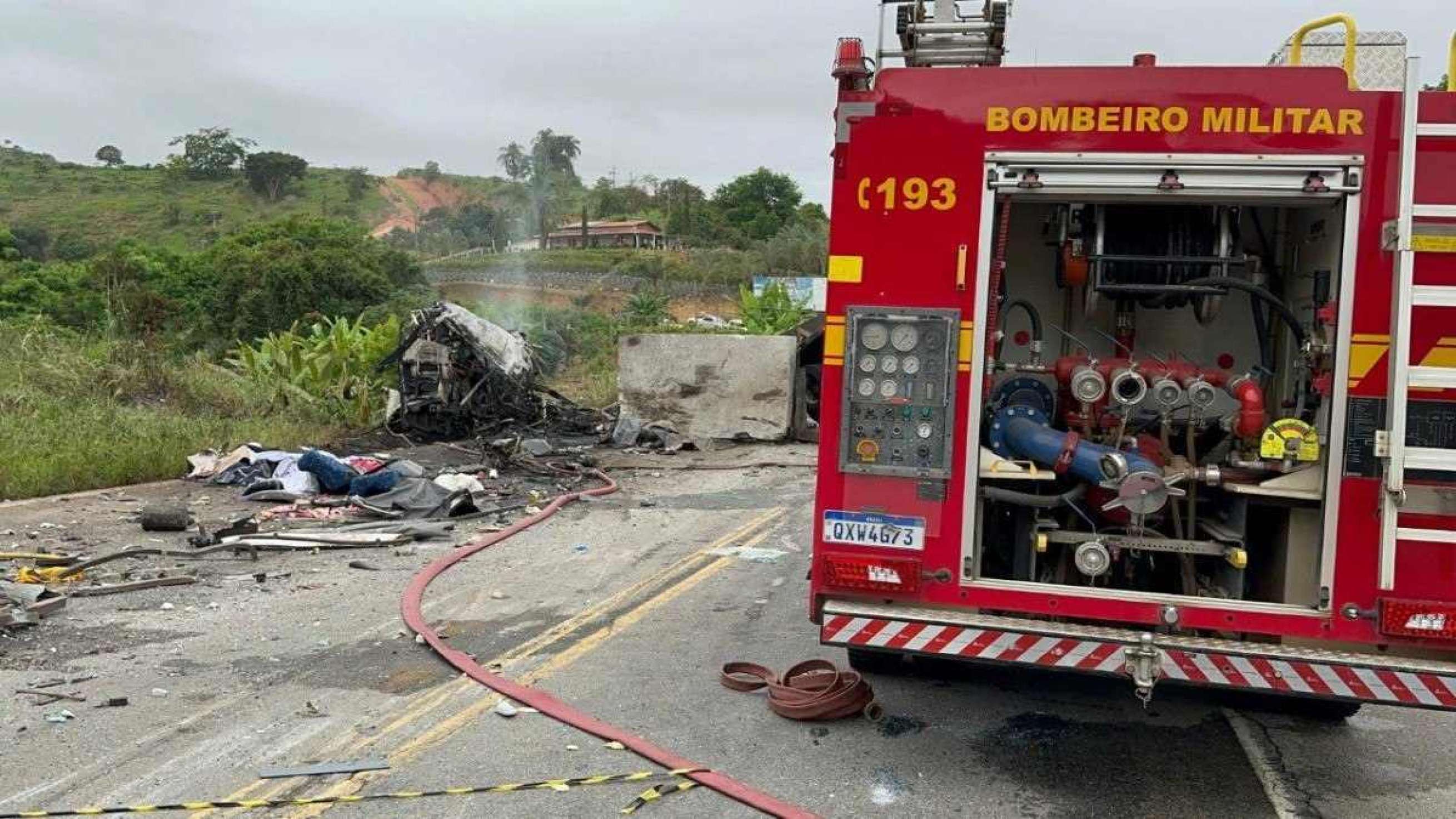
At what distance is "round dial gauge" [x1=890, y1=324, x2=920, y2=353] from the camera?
15.5 ft

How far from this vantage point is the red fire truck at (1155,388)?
428 cm

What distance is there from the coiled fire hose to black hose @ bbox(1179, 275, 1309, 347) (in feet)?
8.20

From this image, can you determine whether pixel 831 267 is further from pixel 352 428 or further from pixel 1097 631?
pixel 352 428

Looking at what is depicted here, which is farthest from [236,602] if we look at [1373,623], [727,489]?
[727,489]

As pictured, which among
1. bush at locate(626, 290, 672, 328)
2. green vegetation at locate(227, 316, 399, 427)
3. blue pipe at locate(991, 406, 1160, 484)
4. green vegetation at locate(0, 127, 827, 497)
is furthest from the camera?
bush at locate(626, 290, 672, 328)

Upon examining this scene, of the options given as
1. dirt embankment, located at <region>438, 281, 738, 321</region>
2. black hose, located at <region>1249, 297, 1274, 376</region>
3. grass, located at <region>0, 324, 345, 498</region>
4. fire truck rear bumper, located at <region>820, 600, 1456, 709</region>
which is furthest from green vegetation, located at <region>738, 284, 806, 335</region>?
dirt embankment, located at <region>438, 281, 738, 321</region>

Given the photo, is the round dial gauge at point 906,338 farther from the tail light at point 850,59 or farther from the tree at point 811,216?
the tree at point 811,216

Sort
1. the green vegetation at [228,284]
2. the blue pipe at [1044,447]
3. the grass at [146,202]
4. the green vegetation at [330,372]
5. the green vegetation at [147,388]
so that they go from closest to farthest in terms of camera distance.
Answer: the blue pipe at [1044,447]
the green vegetation at [147,388]
the green vegetation at [330,372]
the green vegetation at [228,284]
the grass at [146,202]

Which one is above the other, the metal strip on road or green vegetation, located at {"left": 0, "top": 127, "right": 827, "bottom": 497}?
green vegetation, located at {"left": 0, "top": 127, "right": 827, "bottom": 497}

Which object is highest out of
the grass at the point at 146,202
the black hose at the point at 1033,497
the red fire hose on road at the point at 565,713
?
the grass at the point at 146,202

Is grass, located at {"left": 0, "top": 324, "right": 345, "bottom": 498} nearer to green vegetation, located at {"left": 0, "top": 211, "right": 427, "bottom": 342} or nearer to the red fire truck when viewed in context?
the red fire truck

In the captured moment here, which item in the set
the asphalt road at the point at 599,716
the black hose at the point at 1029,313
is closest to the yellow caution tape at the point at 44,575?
the asphalt road at the point at 599,716

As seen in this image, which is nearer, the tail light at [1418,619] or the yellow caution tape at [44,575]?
the tail light at [1418,619]

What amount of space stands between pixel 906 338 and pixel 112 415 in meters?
13.0
